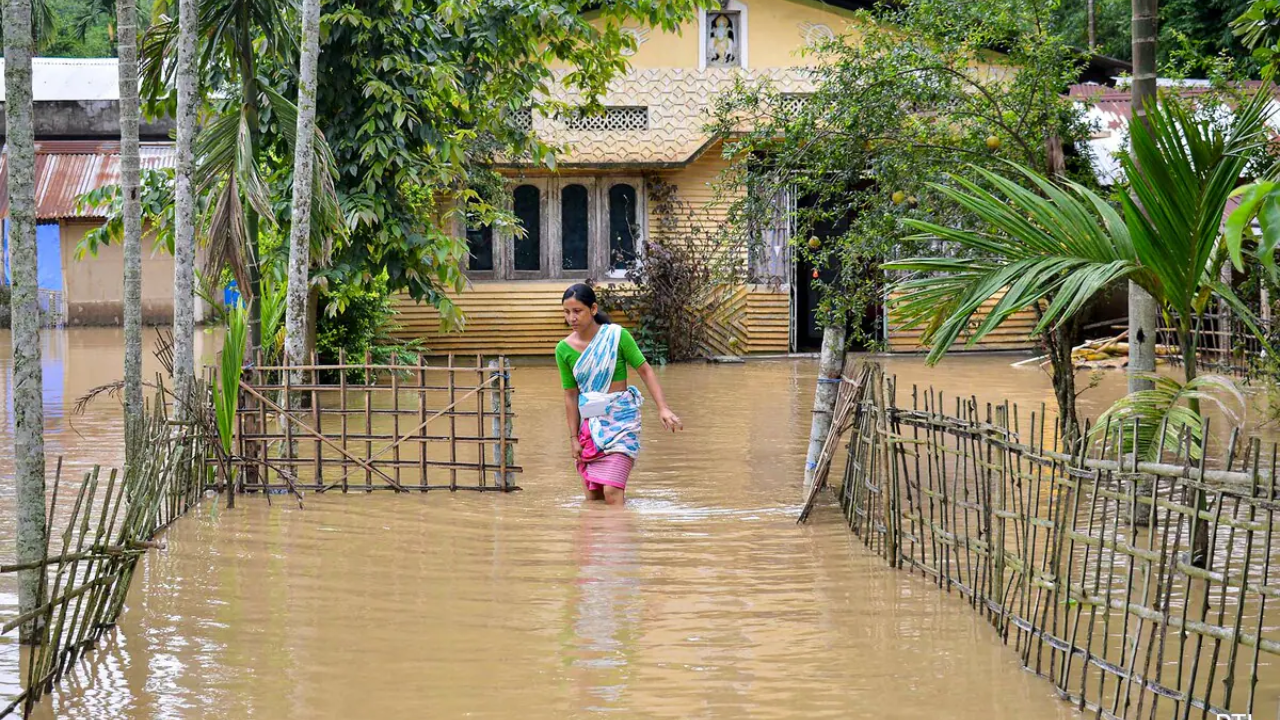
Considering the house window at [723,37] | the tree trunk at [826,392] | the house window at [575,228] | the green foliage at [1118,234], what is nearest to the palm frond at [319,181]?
the tree trunk at [826,392]

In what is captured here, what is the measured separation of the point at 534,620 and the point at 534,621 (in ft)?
0.05

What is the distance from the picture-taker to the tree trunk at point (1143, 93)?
23.9 ft

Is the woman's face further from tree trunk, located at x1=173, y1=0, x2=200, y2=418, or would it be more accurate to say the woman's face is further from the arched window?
the arched window

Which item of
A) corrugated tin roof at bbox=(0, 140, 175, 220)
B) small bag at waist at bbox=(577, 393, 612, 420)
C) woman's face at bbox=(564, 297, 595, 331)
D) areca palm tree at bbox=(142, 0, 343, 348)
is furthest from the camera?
corrugated tin roof at bbox=(0, 140, 175, 220)

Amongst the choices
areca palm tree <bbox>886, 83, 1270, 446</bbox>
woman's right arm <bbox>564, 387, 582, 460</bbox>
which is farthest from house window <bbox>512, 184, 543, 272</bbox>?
areca palm tree <bbox>886, 83, 1270, 446</bbox>

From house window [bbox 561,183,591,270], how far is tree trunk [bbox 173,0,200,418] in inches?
449

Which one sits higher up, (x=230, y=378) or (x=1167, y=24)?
(x=1167, y=24)

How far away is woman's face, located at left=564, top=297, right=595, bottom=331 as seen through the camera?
787 cm

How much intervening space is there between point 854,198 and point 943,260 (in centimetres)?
325

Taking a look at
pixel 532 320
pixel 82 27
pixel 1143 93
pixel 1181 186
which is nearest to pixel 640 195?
pixel 532 320

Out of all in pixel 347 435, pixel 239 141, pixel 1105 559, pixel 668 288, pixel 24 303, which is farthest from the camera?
pixel 668 288

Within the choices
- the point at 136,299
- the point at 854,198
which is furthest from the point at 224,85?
the point at 854,198

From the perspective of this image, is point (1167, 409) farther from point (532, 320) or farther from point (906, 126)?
point (532, 320)

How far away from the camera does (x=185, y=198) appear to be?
847 centimetres
